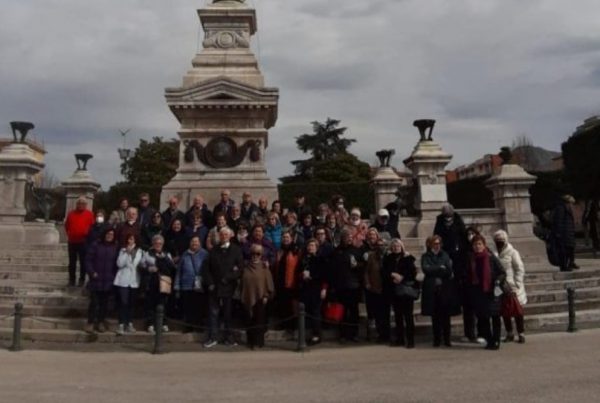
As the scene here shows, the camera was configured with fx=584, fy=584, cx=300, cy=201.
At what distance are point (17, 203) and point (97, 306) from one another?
9.99 m

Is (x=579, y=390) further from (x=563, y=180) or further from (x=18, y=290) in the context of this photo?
(x=563, y=180)

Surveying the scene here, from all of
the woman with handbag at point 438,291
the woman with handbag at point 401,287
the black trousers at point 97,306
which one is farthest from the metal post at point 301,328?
the black trousers at point 97,306

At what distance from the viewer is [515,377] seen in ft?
23.6

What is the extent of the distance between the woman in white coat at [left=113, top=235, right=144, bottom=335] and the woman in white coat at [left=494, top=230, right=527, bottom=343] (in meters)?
6.15

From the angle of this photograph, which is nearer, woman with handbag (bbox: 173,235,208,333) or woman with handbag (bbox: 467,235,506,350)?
woman with handbag (bbox: 467,235,506,350)

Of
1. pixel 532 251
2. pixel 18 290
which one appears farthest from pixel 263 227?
pixel 532 251

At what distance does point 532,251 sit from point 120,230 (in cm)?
1219

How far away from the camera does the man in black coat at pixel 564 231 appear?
1427 centimetres

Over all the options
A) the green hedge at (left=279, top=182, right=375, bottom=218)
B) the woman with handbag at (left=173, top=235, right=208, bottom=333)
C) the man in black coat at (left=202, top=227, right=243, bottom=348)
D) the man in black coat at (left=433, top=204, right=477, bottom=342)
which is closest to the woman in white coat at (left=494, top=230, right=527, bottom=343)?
the man in black coat at (left=433, top=204, right=477, bottom=342)

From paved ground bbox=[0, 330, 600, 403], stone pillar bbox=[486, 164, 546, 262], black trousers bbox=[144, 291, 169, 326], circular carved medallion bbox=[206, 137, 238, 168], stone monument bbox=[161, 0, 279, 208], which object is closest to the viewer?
paved ground bbox=[0, 330, 600, 403]

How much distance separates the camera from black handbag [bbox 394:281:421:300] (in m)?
9.37

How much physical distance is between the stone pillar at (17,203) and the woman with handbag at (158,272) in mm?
9578

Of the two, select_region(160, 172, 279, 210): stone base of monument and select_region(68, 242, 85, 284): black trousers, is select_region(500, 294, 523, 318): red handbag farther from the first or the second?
select_region(160, 172, 279, 210): stone base of monument

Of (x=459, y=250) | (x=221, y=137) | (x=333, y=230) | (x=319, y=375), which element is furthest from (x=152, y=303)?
(x=221, y=137)
